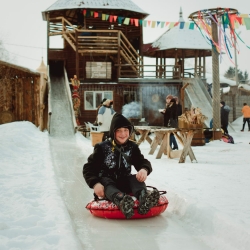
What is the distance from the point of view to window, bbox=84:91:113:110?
25797mm

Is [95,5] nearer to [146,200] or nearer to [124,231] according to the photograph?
[146,200]

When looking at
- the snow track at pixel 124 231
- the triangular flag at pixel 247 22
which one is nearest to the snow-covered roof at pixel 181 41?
the triangular flag at pixel 247 22

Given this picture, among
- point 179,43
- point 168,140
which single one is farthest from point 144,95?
point 168,140

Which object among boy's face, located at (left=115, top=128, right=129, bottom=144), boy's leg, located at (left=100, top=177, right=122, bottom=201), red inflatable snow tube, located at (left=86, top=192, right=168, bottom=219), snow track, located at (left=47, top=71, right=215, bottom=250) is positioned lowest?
snow track, located at (left=47, top=71, right=215, bottom=250)

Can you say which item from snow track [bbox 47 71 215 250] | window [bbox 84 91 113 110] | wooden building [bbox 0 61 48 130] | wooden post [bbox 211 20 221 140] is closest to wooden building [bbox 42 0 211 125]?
window [bbox 84 91 113 110]

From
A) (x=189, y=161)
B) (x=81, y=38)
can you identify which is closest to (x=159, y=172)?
(x=189, y=161)

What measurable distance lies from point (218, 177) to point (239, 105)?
25065mm

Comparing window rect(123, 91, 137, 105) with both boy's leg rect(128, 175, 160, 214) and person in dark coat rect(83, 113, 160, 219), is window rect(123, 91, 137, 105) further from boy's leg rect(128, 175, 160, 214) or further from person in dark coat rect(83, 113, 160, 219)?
boy's leg rect(128, 175, 160, 214)

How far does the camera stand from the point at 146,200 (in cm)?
459

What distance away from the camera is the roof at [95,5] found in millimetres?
26266

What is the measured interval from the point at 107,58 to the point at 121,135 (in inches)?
916

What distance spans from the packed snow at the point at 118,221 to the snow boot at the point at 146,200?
0.56 feet

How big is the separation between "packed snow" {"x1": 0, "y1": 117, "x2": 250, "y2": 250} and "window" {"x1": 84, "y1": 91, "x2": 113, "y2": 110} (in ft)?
54.9

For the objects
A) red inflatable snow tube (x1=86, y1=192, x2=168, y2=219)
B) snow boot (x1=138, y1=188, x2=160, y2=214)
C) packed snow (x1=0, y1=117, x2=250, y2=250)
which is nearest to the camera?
packed snow (x1=0, y1=117, x2=250, y2=250)
